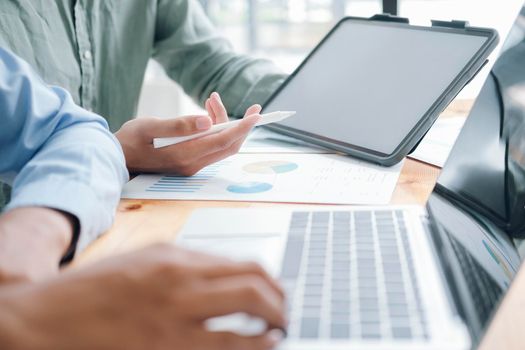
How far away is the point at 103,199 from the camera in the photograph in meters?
0.58

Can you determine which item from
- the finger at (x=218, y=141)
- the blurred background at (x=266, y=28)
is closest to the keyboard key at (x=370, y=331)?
the finger at (x=218, y=141)

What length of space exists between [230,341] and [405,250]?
20cm

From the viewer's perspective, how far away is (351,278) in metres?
0.44

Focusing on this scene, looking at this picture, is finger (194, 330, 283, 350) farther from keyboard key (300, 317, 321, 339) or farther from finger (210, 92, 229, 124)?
finger (210, 92, 229, 124)

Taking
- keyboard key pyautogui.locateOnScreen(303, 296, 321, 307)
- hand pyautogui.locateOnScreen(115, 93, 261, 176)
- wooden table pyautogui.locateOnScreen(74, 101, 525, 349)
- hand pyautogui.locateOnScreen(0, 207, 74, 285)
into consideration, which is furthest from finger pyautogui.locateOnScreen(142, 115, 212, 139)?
keyboard key pyautogui.locateOnScreen(303, 296, 321, 307)

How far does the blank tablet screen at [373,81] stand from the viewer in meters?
0.77

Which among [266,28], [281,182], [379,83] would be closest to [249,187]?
[281,182]

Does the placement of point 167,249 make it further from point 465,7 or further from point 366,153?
point 465,7

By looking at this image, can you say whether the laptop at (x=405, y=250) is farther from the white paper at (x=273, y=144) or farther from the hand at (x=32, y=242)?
the white paper at (x=273, y=144)

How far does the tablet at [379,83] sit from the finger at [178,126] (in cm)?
18

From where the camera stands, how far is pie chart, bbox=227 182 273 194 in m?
0.67

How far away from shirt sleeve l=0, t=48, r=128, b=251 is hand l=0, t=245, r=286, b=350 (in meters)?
0.18

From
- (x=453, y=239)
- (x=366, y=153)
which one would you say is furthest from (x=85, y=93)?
(x=453, y=239)

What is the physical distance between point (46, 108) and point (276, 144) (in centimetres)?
31
